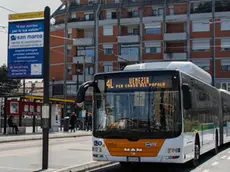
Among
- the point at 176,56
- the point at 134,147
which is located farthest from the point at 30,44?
the point at 176,56

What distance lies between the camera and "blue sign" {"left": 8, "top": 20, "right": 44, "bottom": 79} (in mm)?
12484

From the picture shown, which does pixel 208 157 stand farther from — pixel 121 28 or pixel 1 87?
pixel 1 87

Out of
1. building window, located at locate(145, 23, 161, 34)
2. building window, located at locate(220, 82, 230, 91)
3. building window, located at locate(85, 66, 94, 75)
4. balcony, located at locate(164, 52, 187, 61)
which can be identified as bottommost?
building window, located at locate(220, 82, 230, 91)

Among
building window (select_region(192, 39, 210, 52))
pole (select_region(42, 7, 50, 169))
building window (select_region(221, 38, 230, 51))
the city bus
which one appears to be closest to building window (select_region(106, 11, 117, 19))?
building window (select_region(192, 39, 210, 52))

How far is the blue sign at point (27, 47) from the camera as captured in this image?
12.5 m

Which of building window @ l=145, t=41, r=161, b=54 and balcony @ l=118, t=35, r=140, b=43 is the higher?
balcony @ l=118, t=35, r=140, b=43

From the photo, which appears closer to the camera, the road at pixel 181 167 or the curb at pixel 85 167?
the curb at pixel 85 167

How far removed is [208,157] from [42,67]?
795 cm

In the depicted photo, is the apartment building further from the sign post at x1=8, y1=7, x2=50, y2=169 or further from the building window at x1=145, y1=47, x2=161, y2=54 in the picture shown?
the sign post at x1=8, y1=7, x2=50, y2=169

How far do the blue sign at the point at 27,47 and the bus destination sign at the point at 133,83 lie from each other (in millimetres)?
2396

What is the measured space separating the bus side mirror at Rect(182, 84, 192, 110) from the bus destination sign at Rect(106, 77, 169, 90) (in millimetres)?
521

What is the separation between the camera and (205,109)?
14945 millimetres

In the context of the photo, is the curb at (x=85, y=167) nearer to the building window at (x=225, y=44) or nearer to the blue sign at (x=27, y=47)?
the blue sign at (x=27, y=47)

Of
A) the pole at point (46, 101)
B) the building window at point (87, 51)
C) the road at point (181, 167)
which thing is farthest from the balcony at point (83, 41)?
the pole at point (46, 101)
